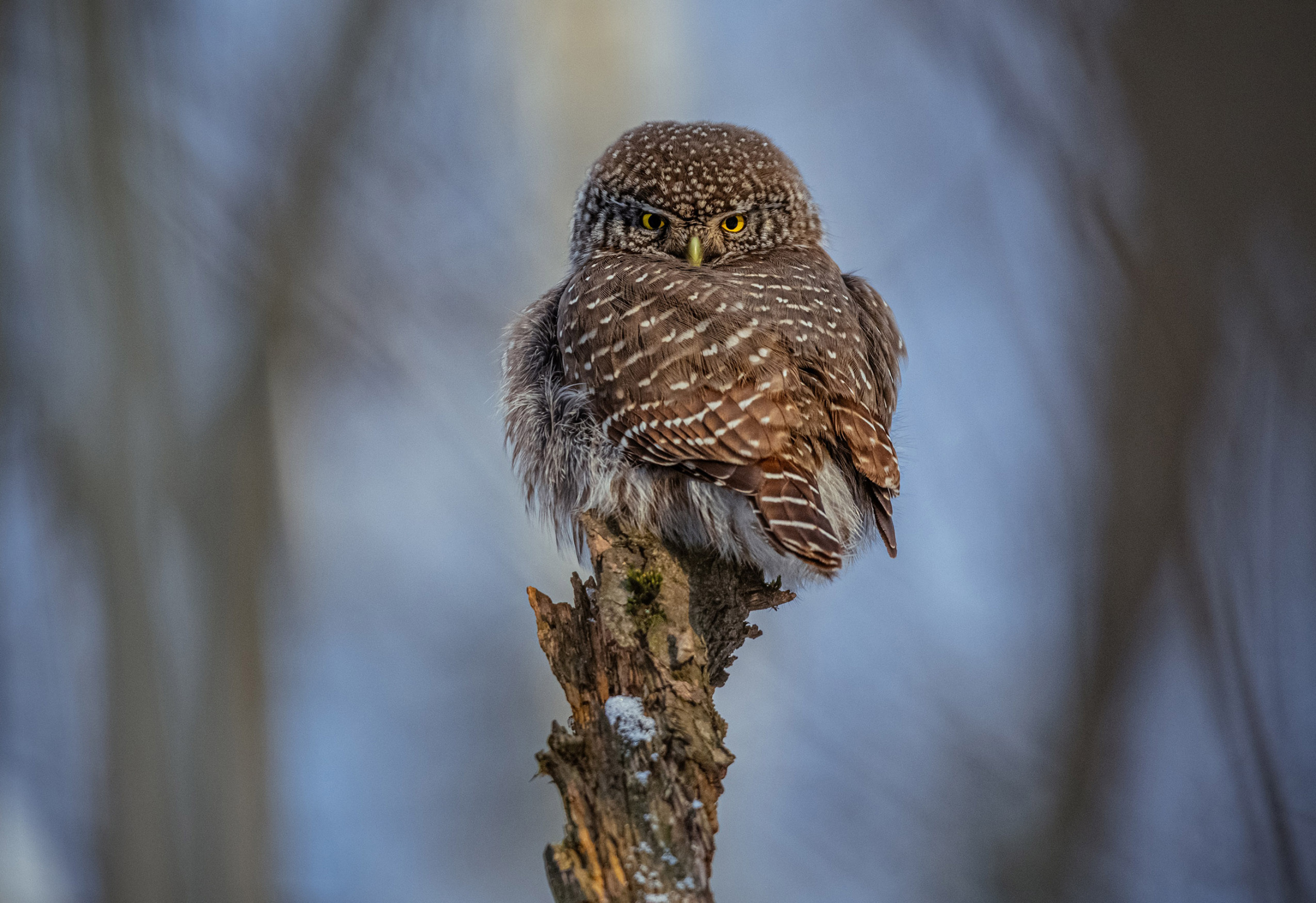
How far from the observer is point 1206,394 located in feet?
14.5

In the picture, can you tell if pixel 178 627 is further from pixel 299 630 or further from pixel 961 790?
pixel 961 790

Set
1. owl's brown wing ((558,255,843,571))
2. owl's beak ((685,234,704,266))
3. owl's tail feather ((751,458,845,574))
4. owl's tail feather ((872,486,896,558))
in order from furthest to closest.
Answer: owl's beak ((685,234,704,266))
owl's tail feather ((872,486,896,558))
owl's brown wing ((558,255,843,571))
owl's tail feather ((751,458,845,574))

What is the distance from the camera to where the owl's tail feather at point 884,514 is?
9.09ft

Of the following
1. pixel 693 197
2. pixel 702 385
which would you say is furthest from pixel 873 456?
pixel 693 197

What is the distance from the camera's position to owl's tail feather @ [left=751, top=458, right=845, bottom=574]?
231 cm

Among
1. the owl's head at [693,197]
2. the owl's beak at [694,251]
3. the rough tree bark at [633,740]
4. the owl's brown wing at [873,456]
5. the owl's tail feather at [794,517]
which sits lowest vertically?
the rough tree bark at [633,740]

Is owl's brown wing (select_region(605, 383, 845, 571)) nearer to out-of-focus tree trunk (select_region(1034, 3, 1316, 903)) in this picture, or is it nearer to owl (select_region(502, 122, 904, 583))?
owl (select_region(502, 122, 904, 583))

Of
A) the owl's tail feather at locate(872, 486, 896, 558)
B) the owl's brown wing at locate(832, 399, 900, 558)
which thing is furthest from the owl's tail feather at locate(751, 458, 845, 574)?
the owl's tail feather at locate(872, 486, 896, 558)

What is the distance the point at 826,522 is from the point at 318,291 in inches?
172

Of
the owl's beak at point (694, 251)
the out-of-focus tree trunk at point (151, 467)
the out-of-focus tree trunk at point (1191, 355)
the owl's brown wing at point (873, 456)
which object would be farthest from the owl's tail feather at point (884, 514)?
the out-of-focus tree trunk at point (151, 467)

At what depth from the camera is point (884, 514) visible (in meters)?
2.80

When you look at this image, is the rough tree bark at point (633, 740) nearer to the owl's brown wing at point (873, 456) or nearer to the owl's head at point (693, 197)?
the owl's brown wing at point (873, 456)

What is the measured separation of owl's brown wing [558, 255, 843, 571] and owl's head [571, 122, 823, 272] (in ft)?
1.61

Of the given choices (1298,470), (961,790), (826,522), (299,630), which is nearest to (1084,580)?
(1298,470)
